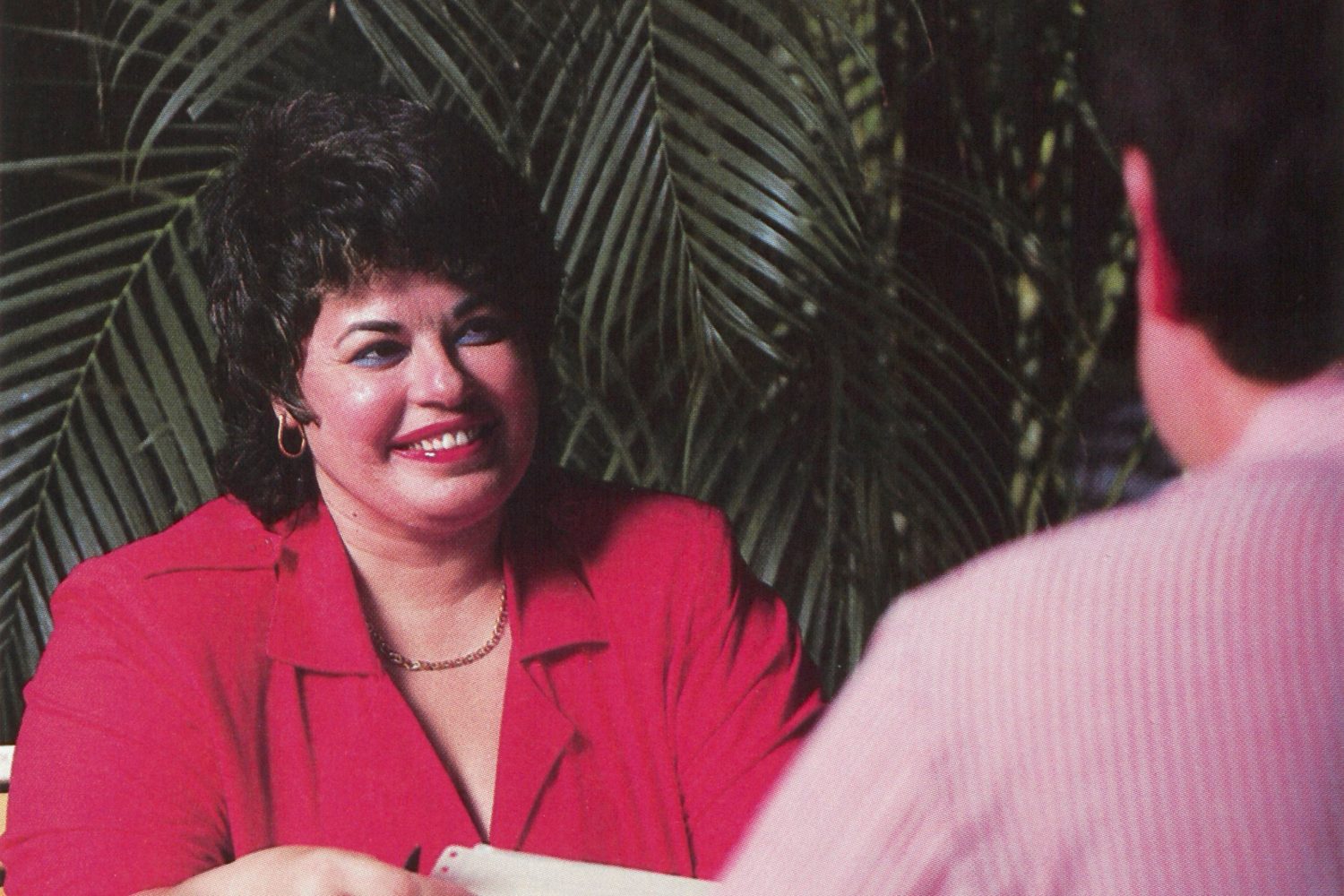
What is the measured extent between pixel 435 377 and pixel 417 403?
2 centimetres

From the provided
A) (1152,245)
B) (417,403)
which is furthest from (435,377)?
(1152,245)

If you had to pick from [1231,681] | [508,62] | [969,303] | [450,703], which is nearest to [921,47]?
[969,303]

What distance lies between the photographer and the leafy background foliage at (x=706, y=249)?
3.03 feet

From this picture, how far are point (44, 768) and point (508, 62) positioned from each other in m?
0.57

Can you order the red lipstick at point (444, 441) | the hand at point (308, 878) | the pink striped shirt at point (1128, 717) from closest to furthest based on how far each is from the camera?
the pink striped shirt at point (1128, 717)
the hand at point (308, 878)
the red lipstick at point (444, 441)

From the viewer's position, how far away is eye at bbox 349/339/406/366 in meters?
0.85

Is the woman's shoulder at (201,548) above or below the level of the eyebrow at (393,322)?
below

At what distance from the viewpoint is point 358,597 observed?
900 mm

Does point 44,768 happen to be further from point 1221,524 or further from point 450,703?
point 1221,524

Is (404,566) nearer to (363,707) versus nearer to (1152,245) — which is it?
(363,707)

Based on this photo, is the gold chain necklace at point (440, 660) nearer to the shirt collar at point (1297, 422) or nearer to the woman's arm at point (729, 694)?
the woman's arm at point (729, 694)

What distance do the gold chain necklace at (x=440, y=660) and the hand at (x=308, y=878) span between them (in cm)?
15

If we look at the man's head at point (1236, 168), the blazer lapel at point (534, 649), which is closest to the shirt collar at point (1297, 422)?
A: the man's head at point (1236, 168)

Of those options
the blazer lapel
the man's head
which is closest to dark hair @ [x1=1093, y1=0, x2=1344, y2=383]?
the man's head
